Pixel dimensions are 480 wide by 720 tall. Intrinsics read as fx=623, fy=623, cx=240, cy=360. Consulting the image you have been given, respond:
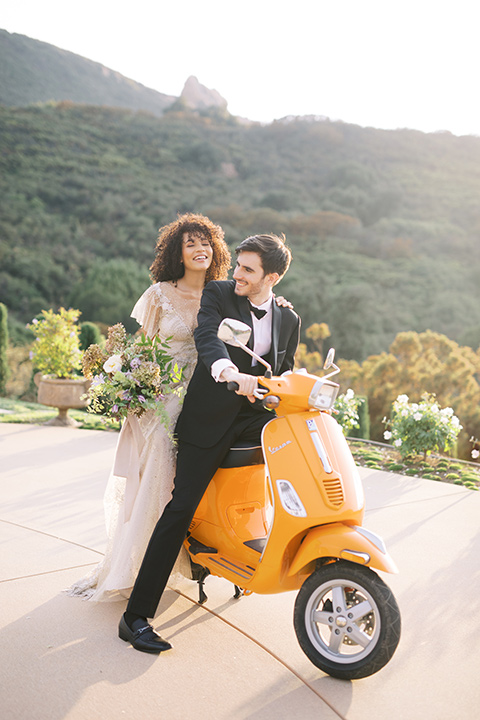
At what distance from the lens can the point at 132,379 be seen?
2463 mm

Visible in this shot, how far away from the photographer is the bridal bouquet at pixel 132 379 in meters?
2.47

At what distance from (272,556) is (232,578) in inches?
10.4

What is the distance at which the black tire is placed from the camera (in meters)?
1.92

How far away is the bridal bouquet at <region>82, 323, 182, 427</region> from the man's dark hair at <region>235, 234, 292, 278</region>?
55 cm

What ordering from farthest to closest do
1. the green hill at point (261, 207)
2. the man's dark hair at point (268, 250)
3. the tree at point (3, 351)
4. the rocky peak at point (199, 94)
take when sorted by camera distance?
the rocky peak at point (199, 94) < the green hill at point (261, 207) < the tree at point (3, 351) < the man's dark hair at point (268, 250)

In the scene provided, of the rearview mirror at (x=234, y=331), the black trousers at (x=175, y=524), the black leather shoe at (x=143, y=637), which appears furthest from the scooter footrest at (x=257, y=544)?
the rearview mirror at (x=234, y=331)

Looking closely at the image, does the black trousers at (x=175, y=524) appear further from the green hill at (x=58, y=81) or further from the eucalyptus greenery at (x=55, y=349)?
the green hill at (x=58, y=81)

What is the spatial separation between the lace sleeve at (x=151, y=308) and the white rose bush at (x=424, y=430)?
346cm

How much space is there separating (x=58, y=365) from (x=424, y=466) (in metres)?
4.32

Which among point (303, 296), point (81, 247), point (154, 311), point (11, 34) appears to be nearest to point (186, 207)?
point (81, 247)

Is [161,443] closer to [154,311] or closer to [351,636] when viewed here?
[154,311]

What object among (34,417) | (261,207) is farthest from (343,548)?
(261,207)

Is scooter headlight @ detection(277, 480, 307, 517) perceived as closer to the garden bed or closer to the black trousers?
the black trousers

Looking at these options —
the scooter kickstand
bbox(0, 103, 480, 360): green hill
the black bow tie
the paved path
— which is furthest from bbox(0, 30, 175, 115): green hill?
the scooter kickstand
